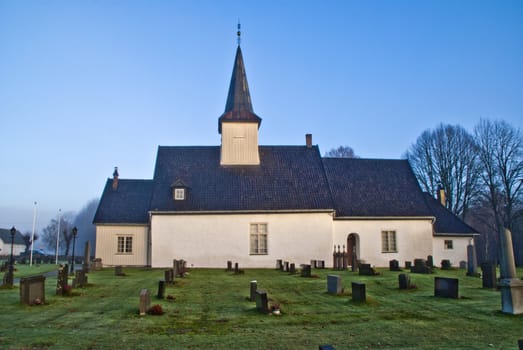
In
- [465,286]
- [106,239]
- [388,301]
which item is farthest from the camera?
[106,239]

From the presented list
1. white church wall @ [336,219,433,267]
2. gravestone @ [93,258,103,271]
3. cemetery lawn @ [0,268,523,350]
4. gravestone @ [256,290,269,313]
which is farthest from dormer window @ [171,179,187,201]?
gravestone @ [256,290,269,313]

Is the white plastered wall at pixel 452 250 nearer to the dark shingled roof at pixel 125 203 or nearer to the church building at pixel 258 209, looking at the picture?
the church building at pixel 258 209

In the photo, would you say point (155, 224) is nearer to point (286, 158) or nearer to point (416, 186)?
point (286, 158)

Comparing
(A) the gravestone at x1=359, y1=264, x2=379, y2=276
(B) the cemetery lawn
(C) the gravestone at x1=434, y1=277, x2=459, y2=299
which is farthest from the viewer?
(A) the gravestone at x1=359, y1=264, x2=379, y2=276

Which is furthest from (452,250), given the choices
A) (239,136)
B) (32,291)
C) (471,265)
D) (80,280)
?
(32,291)

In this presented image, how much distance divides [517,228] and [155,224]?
36.4 meters

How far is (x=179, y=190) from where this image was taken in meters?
30.1

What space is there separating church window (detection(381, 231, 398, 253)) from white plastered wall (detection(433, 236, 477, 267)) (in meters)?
3.99

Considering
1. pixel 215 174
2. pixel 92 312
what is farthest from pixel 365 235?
pixel 92 312

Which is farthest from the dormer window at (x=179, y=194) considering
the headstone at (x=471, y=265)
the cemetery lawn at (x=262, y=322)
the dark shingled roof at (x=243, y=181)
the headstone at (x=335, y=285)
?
the headstone at (x=471, y=265)

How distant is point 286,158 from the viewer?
112 feet

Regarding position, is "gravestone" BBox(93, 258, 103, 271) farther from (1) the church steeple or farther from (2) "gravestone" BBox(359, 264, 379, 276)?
(2) "gravestone" BBox(359, 264, 379, 276)

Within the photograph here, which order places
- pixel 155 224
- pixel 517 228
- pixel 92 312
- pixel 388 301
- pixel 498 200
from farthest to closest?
pixel 517 228, pixel 498 200, pixel 155 224, pixel 388 301, pixel 92 312

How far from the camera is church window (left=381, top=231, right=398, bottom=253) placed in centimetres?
3056
